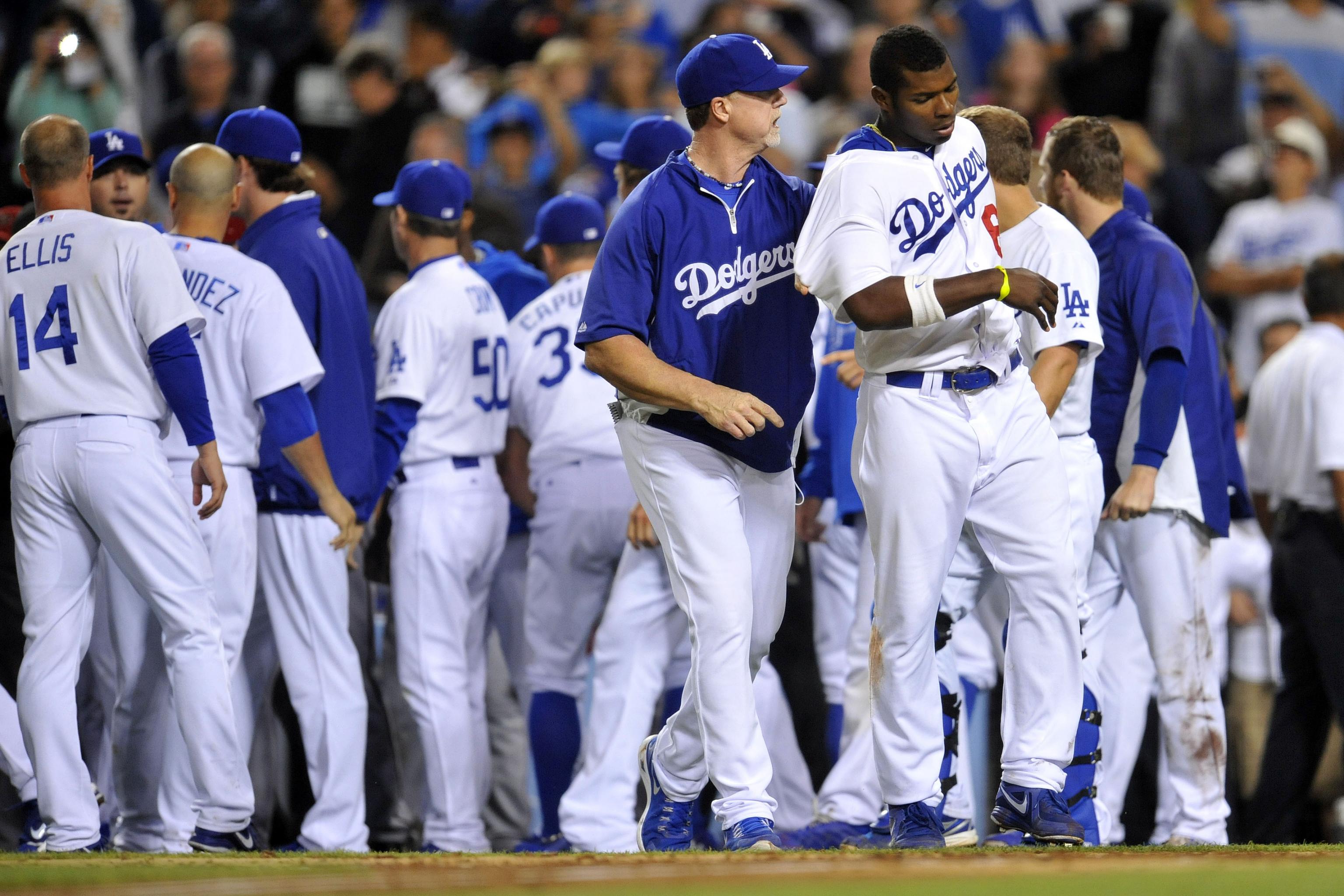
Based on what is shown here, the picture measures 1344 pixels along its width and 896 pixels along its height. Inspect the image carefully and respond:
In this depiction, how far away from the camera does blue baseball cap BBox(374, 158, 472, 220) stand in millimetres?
6547

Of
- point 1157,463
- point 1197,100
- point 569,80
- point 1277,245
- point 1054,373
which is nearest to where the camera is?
point 1054,373

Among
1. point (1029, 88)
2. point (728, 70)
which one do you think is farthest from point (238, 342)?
point (1029, 88)

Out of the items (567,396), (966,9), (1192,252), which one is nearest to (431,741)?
(567,396)

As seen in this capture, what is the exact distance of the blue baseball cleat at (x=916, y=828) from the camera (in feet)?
14.4

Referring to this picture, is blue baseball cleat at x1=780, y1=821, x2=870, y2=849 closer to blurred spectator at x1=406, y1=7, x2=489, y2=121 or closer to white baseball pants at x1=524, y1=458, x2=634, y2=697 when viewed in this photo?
white baseball pants at x1=524, y1=458, x2=634, y2=697

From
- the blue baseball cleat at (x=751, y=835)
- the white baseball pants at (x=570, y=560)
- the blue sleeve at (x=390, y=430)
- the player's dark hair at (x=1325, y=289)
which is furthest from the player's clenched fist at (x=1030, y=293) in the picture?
the player's dark hair at (x=1325, y=289)

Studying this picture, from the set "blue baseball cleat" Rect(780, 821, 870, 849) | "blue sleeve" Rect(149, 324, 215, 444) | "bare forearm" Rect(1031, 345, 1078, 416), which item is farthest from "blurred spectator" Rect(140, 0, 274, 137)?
"bare forearm" Rect(1031, 345, 1078, 416)

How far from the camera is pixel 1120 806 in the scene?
622cm

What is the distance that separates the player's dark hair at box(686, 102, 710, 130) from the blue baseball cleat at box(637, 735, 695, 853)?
1849 mm

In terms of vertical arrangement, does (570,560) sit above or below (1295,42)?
below

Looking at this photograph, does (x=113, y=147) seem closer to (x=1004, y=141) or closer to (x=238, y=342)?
(x=238, y=342)

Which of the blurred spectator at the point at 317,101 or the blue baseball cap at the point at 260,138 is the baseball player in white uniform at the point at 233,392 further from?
the blurred spectator at the point at 317,101

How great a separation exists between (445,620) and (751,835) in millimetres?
2303

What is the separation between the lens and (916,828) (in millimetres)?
4430
